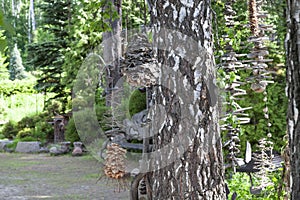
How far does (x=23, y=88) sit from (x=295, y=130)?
19.4 metres

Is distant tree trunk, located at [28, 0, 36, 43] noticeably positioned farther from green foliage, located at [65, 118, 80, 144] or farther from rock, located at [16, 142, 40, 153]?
green foliage, located at [65, 118, 80, 144]

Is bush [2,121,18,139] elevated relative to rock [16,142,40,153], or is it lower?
elevated

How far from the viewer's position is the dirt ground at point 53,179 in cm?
614

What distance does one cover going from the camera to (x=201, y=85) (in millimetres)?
1980

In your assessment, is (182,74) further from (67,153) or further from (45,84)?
(45,84)

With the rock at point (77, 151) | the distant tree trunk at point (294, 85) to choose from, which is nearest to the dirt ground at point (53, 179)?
the rock at point (77, 151)

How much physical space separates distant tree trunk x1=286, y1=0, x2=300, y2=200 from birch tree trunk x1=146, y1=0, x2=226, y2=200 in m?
0.76

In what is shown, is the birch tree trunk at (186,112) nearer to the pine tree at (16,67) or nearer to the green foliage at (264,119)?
the green foliage at (264,119)

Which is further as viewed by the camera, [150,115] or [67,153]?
[67,153]

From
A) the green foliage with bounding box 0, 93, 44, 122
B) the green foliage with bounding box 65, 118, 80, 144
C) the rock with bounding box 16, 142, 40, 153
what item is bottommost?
the rock with bounding box 16, 142, 40, 153

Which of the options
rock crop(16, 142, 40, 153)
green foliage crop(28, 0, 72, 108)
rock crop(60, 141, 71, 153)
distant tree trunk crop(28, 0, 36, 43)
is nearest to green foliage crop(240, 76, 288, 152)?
rock crop(60, 141, 71, 153)

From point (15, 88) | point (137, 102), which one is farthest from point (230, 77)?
point (15, 88)

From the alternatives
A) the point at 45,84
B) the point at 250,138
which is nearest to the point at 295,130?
the point at 250,138

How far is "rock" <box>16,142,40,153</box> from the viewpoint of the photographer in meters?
11.5
